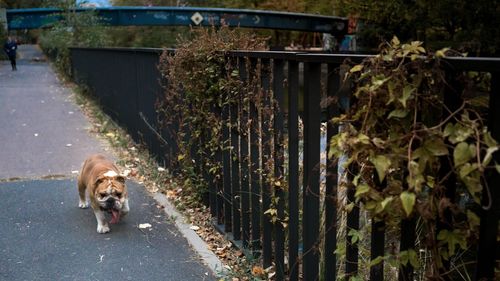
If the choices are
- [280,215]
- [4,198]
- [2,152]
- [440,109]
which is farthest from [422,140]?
[2,152]

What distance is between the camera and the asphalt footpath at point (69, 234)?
13.4ft

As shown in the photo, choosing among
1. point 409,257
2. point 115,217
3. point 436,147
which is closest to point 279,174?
point 409,257

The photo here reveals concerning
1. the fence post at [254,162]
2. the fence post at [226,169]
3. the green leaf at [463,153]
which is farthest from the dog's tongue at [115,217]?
the green leaf at [463,153]

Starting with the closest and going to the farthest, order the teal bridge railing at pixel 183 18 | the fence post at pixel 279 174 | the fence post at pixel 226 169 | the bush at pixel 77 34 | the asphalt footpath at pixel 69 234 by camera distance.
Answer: the fence post at pixel 279 174
the asphalt footpath at pixel 69 234
the fence post at pixel 226 169
the bush at pixel 77 34
the teal bridge railing at pixel 183 18

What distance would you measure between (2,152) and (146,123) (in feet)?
8.43

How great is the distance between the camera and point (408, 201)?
1.81m

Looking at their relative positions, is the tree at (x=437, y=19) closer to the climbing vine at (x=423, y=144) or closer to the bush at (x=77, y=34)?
the bush at (x=77, y=34)

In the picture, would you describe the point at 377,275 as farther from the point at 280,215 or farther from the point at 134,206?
the point at 134,206

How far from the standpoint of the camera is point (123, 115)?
9.69 meters

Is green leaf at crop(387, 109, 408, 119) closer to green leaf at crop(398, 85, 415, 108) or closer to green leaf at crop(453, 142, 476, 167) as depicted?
green leaf at crop(398, 85, 415, 108)

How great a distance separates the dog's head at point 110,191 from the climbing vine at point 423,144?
3089 millimetres

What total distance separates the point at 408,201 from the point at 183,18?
41854 mm

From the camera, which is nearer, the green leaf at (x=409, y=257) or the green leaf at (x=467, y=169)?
the green leaf at (x=467, y=169)

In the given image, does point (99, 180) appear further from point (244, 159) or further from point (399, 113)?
point (399, 113)
